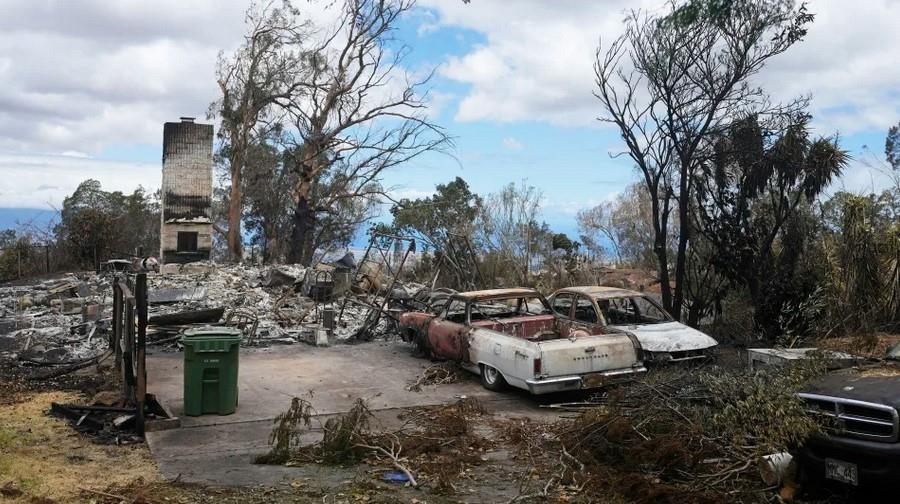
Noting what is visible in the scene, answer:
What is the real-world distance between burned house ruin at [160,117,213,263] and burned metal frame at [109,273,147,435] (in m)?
18.0

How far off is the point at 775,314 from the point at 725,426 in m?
8.73

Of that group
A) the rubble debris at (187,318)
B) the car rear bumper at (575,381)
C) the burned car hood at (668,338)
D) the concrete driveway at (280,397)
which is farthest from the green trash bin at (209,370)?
the rubble debris at (187,318)

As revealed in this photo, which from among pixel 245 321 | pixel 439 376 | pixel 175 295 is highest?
pixel 175 295

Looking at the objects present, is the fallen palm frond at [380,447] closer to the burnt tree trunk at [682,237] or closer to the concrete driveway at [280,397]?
the concrete driveway at [280,397]

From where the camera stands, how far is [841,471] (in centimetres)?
511

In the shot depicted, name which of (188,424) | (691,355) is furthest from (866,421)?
(188,424)

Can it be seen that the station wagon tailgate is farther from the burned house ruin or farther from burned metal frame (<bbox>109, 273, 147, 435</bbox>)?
the burned house ruin

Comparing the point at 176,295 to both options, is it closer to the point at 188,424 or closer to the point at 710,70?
the point at 188,424

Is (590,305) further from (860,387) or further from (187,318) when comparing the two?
(187,318)

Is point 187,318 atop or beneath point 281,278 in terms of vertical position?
beneath

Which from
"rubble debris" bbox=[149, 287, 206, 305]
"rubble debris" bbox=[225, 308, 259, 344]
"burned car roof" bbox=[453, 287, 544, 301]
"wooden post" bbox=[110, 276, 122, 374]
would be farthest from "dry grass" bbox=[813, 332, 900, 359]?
"rubble debris" bbox=[149, 287, 206, 305]

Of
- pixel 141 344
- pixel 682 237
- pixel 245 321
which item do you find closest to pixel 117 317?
pixel 141 344

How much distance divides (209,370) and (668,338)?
19.8ft

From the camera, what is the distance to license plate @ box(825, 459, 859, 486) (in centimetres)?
501
